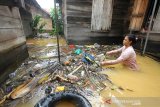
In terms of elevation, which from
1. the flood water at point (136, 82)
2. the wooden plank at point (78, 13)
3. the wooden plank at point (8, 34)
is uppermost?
the wooden plank at point (78, 13)

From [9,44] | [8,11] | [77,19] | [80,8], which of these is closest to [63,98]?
[9,44]

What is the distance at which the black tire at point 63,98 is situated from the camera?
2.21 m

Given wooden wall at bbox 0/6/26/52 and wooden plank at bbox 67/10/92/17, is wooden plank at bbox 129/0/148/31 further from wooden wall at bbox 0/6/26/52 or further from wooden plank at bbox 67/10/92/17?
wooden wall at bbox 0/6/26/52

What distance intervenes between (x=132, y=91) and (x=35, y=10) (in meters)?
15.4

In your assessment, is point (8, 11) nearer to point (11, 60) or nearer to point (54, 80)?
→ point (11, 60)

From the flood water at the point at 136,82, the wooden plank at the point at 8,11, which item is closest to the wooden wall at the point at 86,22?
the wooden plank at the point at 8,11

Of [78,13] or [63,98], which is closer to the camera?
[63,98]

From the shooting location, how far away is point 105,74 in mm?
3660

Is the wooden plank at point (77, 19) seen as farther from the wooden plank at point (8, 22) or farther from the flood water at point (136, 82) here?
the flood water at point (136, 82)

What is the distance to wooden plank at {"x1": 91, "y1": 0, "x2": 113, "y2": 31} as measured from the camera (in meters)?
6.61

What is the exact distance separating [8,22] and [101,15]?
4.76 metres

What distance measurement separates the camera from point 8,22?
348cm

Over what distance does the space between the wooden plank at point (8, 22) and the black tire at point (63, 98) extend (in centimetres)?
214

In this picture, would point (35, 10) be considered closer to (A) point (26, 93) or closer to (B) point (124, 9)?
(B) point (124, 9)
